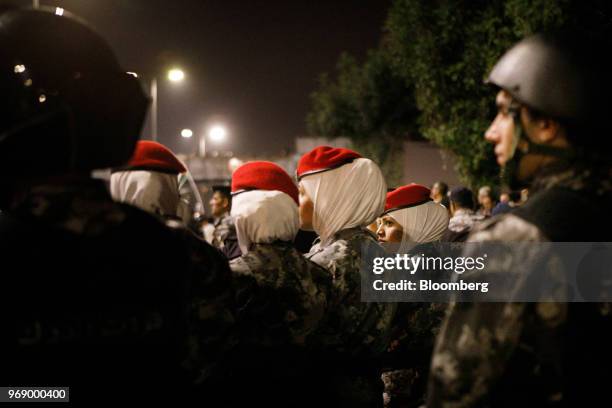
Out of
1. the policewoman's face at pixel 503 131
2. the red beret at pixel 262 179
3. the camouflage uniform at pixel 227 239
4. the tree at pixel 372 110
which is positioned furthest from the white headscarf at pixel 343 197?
the tree at pixel 372 110

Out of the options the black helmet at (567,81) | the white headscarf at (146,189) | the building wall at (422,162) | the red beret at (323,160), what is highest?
the black helmet at (567,81)

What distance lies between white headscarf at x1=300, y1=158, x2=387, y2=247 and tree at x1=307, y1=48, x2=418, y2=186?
91.3ft

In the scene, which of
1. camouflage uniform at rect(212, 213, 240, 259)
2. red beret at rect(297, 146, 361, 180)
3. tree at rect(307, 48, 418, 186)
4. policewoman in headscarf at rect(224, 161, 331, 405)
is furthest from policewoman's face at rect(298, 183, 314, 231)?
tree at rect(307, 48, 418, 186)

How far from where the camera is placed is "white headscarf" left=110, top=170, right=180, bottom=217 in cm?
331

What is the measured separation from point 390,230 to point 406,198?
297mm

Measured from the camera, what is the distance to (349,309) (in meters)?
3.46

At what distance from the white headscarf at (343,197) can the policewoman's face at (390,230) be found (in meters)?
1.27

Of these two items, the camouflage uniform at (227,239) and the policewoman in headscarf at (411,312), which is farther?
the camouflage uniform at (227,239)

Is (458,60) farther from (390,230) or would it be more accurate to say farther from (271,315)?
(271,315)

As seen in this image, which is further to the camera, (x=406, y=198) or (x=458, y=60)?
(x=458, y=60)

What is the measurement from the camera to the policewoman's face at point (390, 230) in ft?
16.3

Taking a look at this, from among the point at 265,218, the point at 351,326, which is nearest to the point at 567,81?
the point at 265,218

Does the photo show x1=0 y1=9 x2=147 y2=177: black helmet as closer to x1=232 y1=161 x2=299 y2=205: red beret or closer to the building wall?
x1=232 y1=161 x2=299 y2=205: red beret

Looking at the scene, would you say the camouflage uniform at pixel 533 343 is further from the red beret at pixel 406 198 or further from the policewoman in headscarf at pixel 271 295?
the red beret at pixel 406 198
